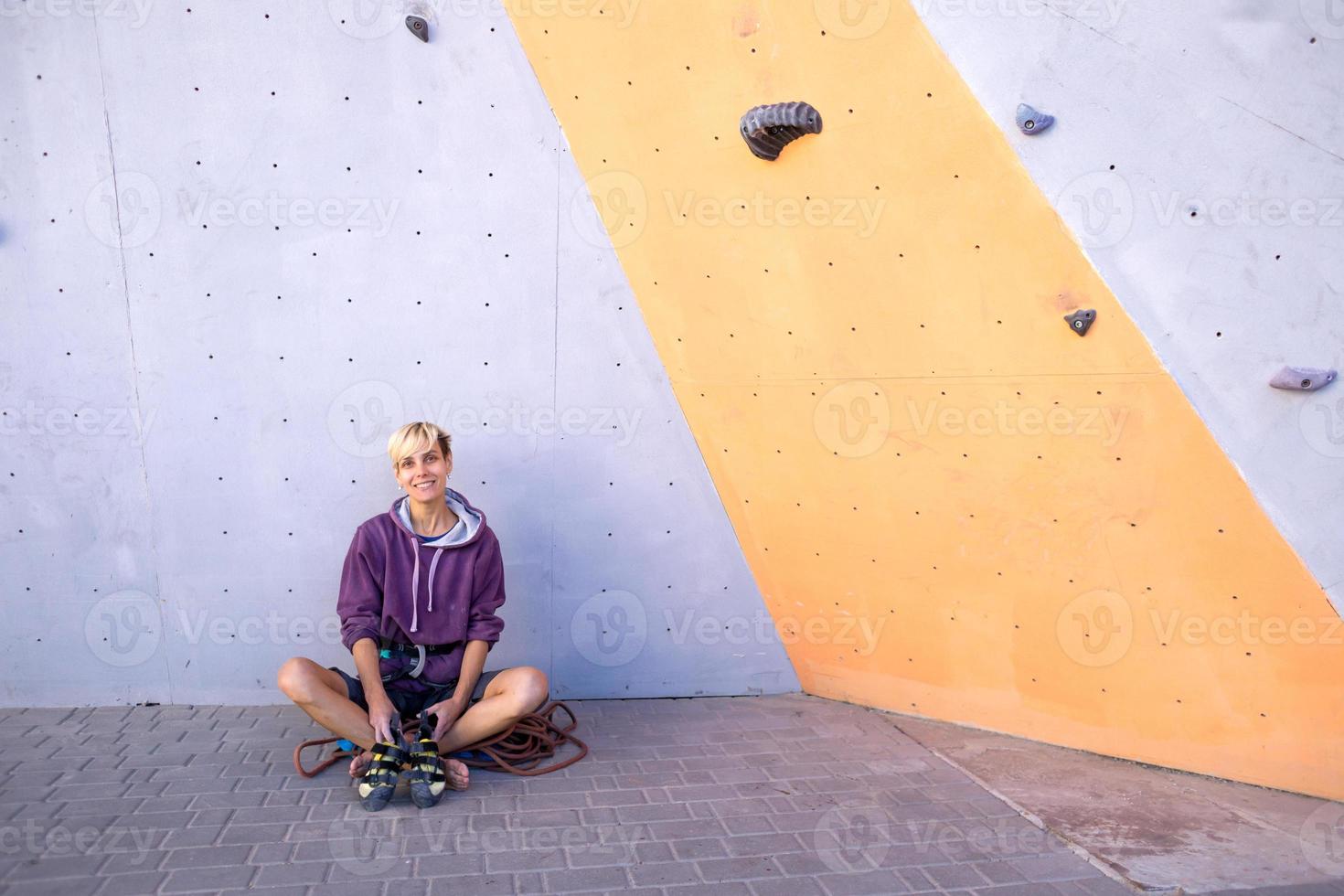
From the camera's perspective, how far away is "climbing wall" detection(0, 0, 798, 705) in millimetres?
3143

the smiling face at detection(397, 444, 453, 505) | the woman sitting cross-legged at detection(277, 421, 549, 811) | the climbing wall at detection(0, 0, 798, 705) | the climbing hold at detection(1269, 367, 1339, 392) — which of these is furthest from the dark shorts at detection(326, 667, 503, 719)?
the climbing hold at detection(1269, 367, 1339, 392)

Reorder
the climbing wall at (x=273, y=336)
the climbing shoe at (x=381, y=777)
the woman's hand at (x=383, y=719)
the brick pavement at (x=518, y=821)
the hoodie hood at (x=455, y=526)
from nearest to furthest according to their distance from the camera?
the brick pavement at (x=518, y=821), the climbing shoe at (x=381, y=777), the woman's hand at (x=383, y=719), the hoodie hood at (x=455, y=526), the climbing wall at (x=273, y=336)

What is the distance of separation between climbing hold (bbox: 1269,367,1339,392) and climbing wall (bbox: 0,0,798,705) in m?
1.87

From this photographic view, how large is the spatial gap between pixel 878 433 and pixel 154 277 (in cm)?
252

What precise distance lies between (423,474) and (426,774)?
0.87 meters

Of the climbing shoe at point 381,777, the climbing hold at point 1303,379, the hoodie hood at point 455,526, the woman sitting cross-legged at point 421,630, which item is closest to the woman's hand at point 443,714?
the woman sitting cross-legged at point 421,630

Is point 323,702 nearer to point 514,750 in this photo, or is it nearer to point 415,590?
point 415,590

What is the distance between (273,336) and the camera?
3277mm

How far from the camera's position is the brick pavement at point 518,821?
7.63 ft

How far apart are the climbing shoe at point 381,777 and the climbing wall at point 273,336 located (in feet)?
2.70

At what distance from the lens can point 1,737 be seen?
3010 millimetres

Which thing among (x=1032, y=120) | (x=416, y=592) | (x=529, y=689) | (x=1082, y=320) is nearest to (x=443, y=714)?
(x=529, y=689)

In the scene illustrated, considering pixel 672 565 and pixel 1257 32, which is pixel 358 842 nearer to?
pixel 672 565

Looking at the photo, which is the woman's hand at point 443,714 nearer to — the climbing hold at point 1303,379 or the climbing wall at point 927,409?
the climbing wall at point 927,409
